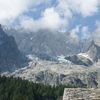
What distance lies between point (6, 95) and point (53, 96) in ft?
152

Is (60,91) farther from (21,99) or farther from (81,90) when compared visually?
(81,90)

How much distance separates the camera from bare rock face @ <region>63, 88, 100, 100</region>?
28.0 meters

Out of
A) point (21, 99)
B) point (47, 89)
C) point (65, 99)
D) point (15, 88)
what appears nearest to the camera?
point (65, 99)

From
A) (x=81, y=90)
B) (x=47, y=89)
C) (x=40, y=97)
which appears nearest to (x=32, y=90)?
(x=40, y=97)

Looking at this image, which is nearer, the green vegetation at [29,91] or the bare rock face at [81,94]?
the bare rock face at [81,94]

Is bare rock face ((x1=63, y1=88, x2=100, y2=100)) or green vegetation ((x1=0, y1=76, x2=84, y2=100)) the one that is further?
green vegetation ((x1=0, y1=76, x2=84, y2=100))

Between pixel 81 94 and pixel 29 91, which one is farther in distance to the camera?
pixel 29 91

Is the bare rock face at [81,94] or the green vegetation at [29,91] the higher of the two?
the green vegetation at [29,91]

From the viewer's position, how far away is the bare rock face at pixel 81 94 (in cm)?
2798

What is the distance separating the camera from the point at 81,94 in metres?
28.7

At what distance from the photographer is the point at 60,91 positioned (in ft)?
654

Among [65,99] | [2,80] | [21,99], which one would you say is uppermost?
[2,80]

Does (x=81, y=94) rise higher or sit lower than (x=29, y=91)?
lower

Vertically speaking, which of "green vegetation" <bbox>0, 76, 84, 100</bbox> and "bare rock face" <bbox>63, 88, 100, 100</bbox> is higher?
"green vegetation" <bbox>0, 76, 84, 100</bbox>
